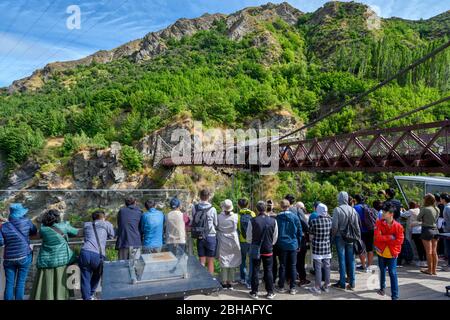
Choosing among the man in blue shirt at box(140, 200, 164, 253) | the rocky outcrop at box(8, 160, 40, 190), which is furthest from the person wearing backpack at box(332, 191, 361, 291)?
the rocky outcrop at box(8, 160, 40, 190)

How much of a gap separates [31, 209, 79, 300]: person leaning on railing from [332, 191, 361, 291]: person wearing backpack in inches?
141

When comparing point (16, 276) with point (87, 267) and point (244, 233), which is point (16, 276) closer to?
point (87, 267)

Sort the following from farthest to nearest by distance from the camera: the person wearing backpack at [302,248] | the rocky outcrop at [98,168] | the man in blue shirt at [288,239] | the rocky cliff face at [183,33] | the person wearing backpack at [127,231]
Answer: the rocky cliff face at [183,33] → the rocky outcrop at [98,168] → the person wearing backpack at [302,248] → the man in blue shirt at [288,239] → the person wearing backpack at [127,231]

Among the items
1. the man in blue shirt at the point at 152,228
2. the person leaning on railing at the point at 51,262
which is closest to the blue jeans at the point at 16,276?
the person leaning on railing at the point at 51,262

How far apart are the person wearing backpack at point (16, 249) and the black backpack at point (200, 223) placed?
2039mm

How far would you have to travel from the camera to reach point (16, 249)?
3.50m

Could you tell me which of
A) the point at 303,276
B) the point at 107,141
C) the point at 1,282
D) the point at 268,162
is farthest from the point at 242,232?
the point at 107,141

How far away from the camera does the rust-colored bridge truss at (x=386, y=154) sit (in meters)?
7.13

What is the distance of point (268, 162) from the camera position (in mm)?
13180

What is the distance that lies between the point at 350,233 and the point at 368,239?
0.98 metres

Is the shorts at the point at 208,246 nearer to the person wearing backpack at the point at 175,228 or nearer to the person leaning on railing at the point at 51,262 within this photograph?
the person wearing backpack at the point at 175,228

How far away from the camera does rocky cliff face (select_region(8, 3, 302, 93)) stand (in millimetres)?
59906

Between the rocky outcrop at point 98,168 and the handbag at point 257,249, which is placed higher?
the rocky outcrop at point 98,168
